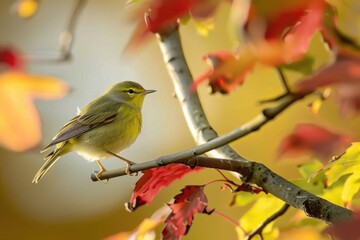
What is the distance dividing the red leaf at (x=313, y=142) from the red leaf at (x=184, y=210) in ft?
0.90

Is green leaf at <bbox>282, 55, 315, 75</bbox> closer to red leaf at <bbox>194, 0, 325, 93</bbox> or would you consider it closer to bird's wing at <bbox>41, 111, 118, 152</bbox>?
red leaf at <bbox>194, 0, 325, 93</bbox>

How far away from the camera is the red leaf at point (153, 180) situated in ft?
2.73

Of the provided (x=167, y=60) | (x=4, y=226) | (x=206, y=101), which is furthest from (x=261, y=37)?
(x=4, y=226)

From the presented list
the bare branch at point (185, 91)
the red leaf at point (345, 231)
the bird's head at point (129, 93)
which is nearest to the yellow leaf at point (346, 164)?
the bare branch at point (185, 91)

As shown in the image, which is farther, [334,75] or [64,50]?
[64,50]

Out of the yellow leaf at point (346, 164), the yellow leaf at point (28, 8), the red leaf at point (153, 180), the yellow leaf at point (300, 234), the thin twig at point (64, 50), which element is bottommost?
the yellow leaf at point (300, 234)

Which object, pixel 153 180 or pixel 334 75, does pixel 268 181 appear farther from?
pixel 334 75

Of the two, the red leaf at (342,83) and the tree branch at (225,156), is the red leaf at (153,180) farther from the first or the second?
the red leaf at (342,83)

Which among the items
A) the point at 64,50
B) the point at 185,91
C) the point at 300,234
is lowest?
the point at 300,234

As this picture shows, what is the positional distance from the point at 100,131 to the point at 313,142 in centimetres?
119

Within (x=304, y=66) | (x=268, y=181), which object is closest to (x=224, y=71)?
(x=304, y=66)

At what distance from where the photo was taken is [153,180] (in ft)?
2.78

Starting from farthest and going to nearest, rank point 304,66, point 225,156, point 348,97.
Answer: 1. point 225,156
2. point 304,66
3. point 348,97

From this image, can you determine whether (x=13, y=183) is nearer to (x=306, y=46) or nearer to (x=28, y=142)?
(x=28, y=142)
